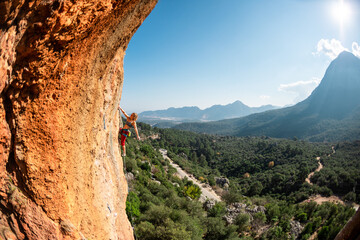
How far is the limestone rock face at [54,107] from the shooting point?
10.8ft

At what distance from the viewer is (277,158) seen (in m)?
73.1

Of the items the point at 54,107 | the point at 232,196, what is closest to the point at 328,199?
the point at 232,196

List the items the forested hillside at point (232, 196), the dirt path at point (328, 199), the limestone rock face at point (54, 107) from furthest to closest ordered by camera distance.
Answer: the dirt path at point (328, 199)
the forested hillside at point (232, 196)
the limestone rock face at point (54, 107)

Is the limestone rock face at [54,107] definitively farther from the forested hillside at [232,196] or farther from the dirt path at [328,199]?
the dirt path at [328,199]

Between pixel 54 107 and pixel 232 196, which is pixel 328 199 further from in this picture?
pixel 54 107

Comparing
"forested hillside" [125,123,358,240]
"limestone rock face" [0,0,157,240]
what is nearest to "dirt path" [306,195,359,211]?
"forested hillside" [125,123,358,240]

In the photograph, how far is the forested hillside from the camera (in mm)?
20422

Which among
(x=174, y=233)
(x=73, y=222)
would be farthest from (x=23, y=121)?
(x=174, y=233)

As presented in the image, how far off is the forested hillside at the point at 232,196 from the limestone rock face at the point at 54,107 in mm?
10316

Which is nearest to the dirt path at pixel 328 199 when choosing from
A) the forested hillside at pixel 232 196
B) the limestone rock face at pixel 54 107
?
the forested hillside at pixel 232 196

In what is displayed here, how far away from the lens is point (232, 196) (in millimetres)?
44000

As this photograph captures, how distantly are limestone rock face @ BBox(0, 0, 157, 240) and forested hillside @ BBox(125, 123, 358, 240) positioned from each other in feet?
33.8

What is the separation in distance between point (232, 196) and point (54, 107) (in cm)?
4737

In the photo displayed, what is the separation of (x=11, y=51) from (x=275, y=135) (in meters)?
203
